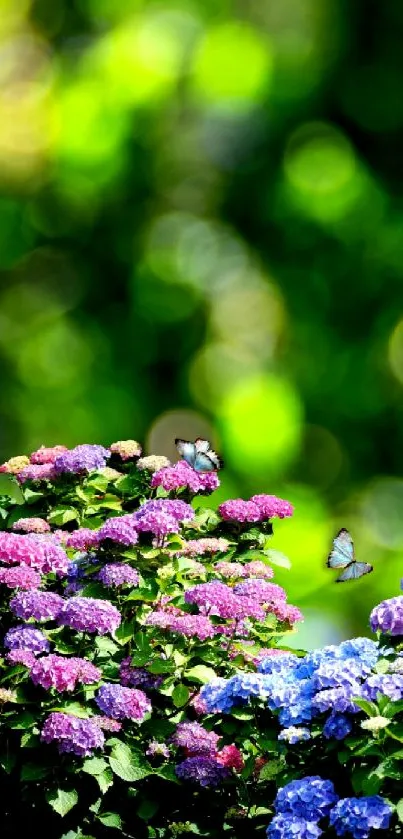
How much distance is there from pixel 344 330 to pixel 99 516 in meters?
1.56

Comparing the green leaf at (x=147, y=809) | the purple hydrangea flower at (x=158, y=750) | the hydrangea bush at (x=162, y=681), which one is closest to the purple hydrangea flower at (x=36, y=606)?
the hydrangea bush at (x=162, y=681)

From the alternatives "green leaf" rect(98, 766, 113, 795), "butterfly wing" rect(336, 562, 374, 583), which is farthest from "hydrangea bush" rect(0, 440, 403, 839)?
"butterfly wing" rect(336, 562, 374, 583)

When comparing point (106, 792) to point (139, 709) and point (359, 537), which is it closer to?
point (139, 709)

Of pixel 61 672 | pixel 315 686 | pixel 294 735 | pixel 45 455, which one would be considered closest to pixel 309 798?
pixel 294 735

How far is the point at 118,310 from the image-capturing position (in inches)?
87.3

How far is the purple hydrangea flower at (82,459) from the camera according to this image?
3395 mm

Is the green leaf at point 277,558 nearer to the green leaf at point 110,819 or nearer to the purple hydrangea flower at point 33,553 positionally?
the purple hydrangea flower at point 33,553

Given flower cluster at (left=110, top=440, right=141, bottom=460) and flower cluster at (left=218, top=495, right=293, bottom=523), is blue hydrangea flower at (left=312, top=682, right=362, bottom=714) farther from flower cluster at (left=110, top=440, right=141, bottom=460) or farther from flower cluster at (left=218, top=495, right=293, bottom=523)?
flower cluster at (left=110, top=440, right=141, bottom=460)

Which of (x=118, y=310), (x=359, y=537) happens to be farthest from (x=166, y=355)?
(x=359, y=537)

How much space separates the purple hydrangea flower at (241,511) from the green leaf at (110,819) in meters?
0.91

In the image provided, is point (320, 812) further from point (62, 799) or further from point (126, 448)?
point (126, 448)

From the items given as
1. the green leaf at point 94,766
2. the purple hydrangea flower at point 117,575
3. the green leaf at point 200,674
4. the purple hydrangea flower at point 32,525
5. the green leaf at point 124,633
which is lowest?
the green leaf at point 94,766

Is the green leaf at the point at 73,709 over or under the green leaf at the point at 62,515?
under

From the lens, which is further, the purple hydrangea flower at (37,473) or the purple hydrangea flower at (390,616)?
the purple hydrangea flower at (37,473)
